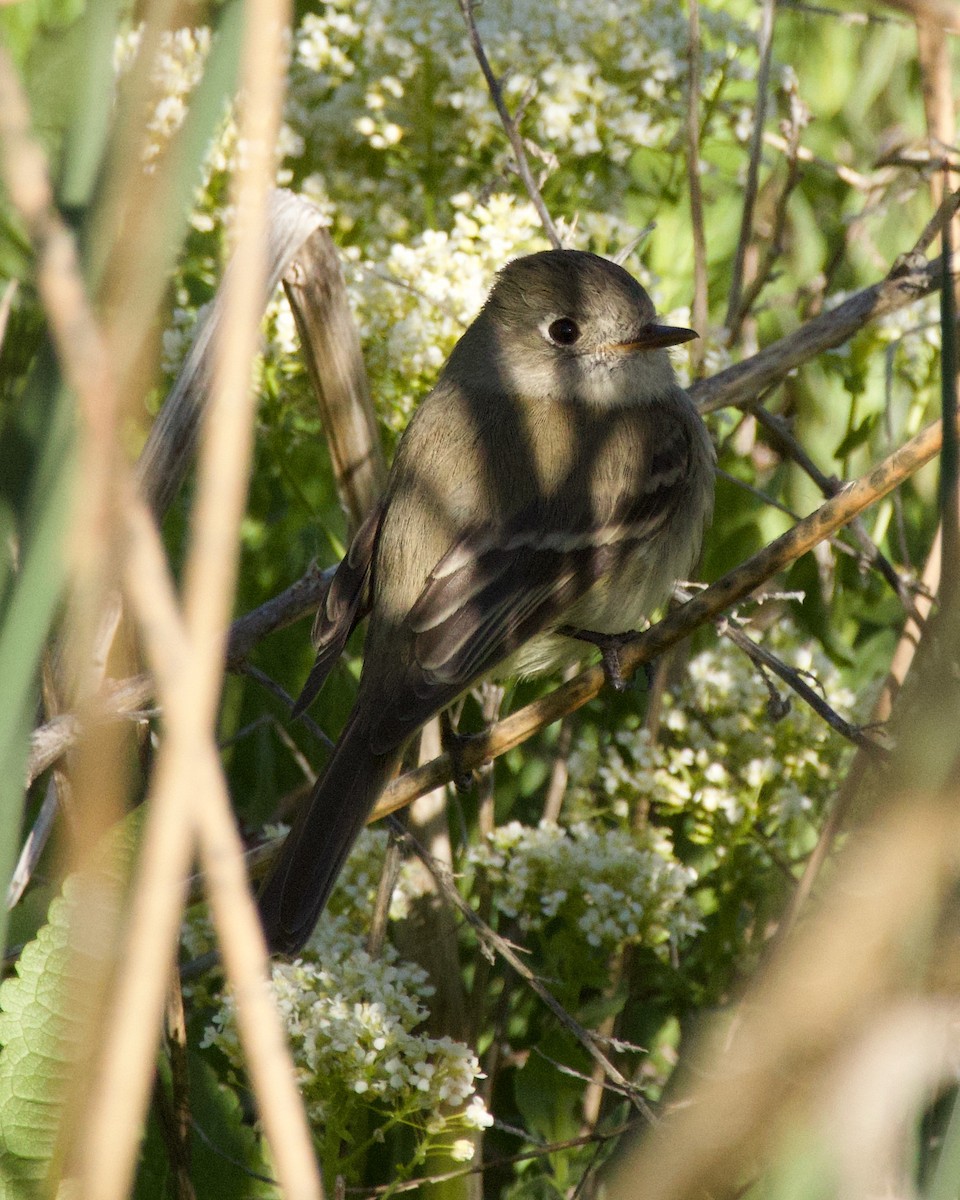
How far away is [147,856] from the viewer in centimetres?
91

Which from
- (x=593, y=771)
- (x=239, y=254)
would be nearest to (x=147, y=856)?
(x=239, y=254)

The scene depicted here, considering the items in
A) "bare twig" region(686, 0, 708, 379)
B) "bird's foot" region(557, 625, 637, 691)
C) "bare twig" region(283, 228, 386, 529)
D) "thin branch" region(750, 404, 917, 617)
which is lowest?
"bird's foot" region(557, 625, 637, 691)

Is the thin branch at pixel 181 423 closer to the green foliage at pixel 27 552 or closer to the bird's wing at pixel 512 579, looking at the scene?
the bird's wing at pixel 512 579

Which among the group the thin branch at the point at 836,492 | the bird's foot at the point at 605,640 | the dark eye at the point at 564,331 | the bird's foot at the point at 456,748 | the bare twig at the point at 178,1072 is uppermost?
the dark eye at the point at 564,331

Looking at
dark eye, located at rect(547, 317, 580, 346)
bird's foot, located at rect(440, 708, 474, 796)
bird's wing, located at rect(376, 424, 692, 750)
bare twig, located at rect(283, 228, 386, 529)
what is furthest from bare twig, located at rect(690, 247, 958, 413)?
bird's foot, located at rect(440, 708, 474, 796)

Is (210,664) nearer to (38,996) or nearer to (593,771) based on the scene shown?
(38,996)

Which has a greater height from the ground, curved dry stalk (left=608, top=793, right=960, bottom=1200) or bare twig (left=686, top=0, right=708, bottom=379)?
bare twig (left=686, top=0, right=708, bottom=379)

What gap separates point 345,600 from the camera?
265 centimetres

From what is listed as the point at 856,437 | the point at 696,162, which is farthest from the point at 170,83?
the point at 856,437

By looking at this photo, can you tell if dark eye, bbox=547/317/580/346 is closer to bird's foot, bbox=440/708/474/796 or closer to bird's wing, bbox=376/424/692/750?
bird's wing, bbox=376/424/692/750

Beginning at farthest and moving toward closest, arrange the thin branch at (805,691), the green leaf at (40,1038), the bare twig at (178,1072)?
the bare twig at (178,1072) → the thin branch at (805,691) → the green leaf at (40,1038)

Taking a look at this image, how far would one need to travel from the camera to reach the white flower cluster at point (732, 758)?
2838 millimetres

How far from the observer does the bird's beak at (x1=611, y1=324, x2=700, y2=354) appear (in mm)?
2832

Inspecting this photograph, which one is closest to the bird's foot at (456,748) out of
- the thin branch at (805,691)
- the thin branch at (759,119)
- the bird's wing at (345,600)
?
the bird's wing at (345,600)
